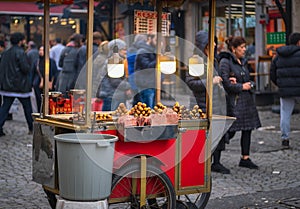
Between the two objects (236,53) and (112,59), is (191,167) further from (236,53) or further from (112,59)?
(236,53)

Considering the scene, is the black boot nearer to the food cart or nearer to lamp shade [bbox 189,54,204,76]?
lamp shade [bbox 189,54,204,76]

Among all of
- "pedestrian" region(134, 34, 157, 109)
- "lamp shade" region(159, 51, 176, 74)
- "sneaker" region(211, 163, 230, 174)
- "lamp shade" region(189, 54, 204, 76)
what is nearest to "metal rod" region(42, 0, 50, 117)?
"lamp shade" region(159, 51, 176, 74)

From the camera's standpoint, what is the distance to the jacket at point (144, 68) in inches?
401

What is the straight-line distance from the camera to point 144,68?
402 inches

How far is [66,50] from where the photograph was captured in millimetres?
13867

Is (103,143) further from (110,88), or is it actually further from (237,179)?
(110,88)

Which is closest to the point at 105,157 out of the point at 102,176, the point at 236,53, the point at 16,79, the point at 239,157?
the point at 102,176

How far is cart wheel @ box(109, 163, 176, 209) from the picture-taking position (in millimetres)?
5902

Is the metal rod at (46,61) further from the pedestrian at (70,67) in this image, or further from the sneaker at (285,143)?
the pedestrian at (70,67)

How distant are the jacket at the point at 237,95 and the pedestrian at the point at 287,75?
1.83 metres

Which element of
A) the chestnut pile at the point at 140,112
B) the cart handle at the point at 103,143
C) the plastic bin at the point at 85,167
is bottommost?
the plastic bin at the point at 85,167

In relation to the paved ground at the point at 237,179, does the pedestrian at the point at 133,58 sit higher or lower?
higher

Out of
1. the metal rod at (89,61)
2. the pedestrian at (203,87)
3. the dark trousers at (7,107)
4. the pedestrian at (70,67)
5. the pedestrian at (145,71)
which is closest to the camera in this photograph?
the metal rod at (89,61)

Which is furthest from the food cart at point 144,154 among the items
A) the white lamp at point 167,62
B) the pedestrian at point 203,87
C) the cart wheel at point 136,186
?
the pedestrian at point 203,87
